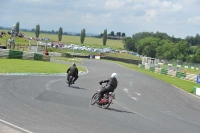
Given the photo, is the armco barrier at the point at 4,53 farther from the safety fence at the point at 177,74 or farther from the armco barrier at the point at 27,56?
the safety fence at the point at 177,74

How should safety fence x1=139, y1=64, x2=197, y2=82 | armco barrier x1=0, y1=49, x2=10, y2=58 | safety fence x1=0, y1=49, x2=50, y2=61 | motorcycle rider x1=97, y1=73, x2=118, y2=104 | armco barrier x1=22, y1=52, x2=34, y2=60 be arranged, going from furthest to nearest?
safety fence x1=139, y1=64, x2=197, y2=82
armco barrier x1=22, y1=52, x2=34, y2=60
safety fence x1=0, y1=49, x2=50, y2=61
armco barrier x1=0, y1=49, x2=10, y2=58
motorcycle rider x1=97, y1=73, x2=118, y2=104

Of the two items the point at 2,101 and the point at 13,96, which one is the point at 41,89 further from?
the point at 2,101

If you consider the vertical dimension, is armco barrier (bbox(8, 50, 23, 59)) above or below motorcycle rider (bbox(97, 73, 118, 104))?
above

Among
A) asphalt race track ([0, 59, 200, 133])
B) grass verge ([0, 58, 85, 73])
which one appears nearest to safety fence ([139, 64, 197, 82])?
grass verge ([0, 58, 85, 73])

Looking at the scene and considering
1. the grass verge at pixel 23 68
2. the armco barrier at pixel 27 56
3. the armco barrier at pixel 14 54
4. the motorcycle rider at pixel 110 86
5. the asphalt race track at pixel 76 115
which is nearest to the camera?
the asphalt race track at pixel 76 115

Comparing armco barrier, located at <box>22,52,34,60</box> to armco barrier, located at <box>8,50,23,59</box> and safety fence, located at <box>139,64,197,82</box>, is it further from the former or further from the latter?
safety fence, located at <box>139,64,197,82</box>

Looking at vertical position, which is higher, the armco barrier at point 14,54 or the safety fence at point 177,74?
the armco barrier at point 14,54

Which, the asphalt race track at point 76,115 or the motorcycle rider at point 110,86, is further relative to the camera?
the motorcycle rider at point 110,86

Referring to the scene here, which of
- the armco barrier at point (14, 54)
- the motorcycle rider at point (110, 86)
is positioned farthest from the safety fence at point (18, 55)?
the motorcycle rider at point (110, 86)

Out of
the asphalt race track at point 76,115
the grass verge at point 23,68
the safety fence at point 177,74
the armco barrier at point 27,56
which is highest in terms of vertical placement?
the armco barrier at point 27,56

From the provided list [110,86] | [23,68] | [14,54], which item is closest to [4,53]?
[14,54]

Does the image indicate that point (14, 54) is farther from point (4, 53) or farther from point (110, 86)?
point (110, 86)

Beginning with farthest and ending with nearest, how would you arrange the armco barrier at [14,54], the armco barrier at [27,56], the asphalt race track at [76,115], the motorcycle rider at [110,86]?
the armco barrier at [27,56]
the armco barrier at [14,54]
the motorcycle rider at [110,86]
the asphalt race track at [76,115]

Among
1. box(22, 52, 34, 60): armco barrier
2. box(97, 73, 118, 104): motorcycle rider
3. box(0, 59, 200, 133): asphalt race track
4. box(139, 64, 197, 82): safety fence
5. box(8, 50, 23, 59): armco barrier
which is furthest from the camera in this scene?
box(139, 64, 197, 82): safety fence
